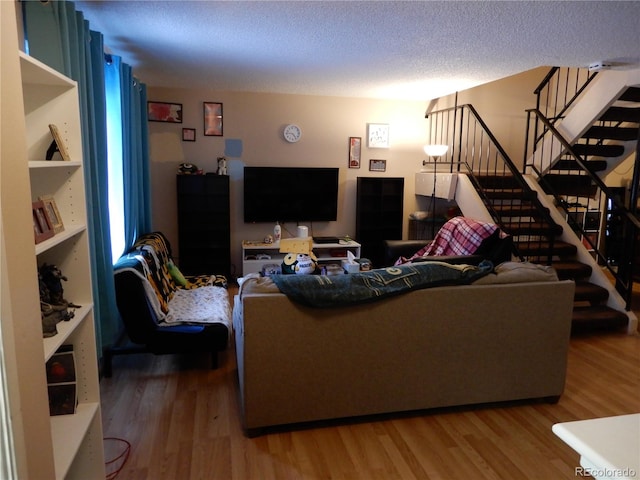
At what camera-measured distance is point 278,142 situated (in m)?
5.80

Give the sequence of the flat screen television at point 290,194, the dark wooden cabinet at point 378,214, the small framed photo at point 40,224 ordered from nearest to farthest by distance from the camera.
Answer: the small framed photo at point 40,224 < the flat screen television at point 290,194 < the dark wooden cabinet at point 378,214

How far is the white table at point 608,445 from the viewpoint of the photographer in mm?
768

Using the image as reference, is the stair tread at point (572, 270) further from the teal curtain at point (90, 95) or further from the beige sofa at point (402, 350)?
the teal curtain at point (90, 95)

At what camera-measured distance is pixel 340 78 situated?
4.77m

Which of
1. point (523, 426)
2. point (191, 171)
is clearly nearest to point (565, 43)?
point (523, 426)

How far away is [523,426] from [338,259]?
11.1 ft

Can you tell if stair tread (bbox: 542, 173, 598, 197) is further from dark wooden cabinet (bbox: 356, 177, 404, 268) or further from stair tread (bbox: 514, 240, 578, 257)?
dark wooden cabinet (bbox: 356, 177, 404, 268)

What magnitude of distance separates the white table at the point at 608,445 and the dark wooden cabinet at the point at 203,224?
4.89 metres

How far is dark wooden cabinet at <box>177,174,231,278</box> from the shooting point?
17.5 feet

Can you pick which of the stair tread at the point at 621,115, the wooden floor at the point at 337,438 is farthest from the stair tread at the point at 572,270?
the stair tread at the point at 621,115

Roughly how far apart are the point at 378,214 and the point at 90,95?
404 cm

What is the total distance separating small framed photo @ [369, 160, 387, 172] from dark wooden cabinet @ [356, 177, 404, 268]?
0.27m

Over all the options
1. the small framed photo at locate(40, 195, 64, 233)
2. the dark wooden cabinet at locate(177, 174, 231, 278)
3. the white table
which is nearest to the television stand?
the dark wooden cabinet at locate(177, 174, 231, 278)

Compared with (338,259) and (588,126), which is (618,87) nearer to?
(588,126)
